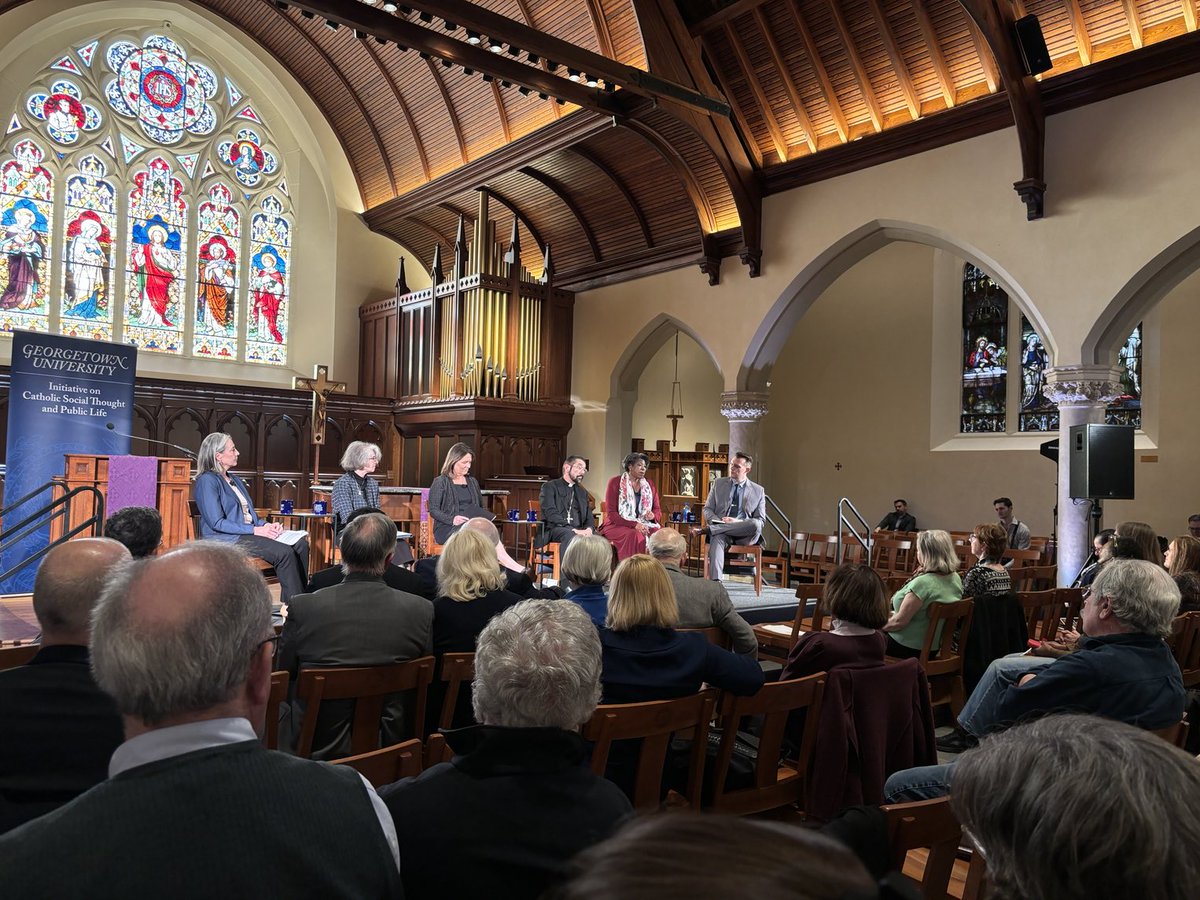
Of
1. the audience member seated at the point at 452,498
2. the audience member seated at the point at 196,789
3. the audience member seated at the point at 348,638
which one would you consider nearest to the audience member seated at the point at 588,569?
the audience member seated at the point at 348,638

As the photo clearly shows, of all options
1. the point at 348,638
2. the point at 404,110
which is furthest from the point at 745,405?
the point at 348,638

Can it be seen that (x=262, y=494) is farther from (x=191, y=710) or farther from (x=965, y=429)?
(x=191, y=710)

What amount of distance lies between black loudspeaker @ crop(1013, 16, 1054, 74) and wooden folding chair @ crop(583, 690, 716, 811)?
700 centimetres

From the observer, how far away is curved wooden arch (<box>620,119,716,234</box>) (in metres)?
9.45

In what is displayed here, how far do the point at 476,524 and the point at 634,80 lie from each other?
530 centimetres

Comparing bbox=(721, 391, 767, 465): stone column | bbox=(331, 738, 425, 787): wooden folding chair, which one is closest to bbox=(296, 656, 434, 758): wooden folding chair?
bbox=(331, 738, 425, 787): wooden folding chair

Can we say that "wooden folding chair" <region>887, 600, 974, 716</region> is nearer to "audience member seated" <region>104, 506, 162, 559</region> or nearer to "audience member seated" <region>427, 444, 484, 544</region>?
"audience member seated" <region>104, 506, 162, 559</region>

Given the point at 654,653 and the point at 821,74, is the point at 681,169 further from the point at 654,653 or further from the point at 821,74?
the point at 654,653

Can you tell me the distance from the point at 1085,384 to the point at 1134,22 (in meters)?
2.88

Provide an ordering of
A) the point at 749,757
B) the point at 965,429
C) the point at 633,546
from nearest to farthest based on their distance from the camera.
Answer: the point at 749,757
the point at 633,546
the point at 965,429

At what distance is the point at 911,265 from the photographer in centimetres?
1335

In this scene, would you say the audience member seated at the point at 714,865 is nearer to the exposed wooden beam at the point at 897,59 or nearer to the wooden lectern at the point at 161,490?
the wooden lectern at the point at 161,490

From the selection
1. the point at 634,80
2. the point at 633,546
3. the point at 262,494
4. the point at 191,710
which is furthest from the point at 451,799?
the point at 262,494

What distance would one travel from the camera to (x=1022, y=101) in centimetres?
739
